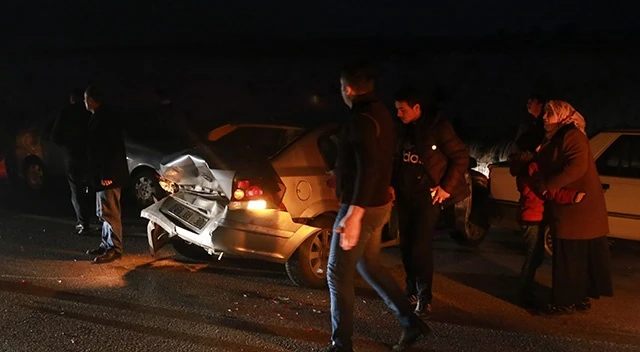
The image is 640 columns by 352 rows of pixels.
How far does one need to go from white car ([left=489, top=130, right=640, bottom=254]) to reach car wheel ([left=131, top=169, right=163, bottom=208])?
4.83 metres

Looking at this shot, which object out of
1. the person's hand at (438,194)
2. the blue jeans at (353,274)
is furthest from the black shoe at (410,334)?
the person's hand at (438,194)

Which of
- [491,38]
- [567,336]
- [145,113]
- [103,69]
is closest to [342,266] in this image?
[567,336]

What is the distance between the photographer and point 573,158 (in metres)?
5.54

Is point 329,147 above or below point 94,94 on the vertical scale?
below

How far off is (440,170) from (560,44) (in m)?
20.6

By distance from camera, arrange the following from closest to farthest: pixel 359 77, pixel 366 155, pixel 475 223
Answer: pixel 366 155
pixel 359 77
pixel 475 223

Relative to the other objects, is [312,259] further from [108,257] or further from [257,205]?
[108,257]

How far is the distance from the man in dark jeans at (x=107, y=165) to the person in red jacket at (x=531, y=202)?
3.72 metres

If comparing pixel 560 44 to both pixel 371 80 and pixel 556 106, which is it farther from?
pixel 371 80

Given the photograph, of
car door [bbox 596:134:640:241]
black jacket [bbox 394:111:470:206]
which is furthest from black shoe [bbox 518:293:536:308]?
car door [bbox 596:134:640:241]

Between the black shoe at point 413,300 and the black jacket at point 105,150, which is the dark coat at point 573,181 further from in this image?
the black jacket at point 105,150

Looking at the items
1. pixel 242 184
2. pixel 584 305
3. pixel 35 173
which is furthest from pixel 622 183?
pixel 35 173

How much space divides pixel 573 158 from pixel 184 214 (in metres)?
3.31

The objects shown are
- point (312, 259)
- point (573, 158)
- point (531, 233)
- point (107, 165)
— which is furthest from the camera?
point (107, 165)
